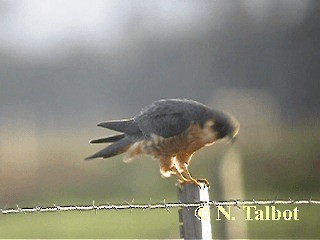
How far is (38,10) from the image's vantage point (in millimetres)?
1697

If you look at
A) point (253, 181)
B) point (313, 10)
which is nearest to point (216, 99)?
point (253, 181)

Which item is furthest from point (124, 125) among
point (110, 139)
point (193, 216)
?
point (193, 216)

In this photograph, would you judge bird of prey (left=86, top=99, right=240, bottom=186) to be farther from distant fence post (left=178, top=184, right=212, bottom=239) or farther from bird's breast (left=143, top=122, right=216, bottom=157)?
distant fence post (left=178, top=184, right=212, bottom=239)

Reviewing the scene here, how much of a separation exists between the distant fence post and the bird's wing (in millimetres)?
407

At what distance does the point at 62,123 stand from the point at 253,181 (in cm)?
64

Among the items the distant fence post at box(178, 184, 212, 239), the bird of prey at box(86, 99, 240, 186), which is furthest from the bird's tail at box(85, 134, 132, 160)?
the distant fence post at box(178, 184, 212, 239)

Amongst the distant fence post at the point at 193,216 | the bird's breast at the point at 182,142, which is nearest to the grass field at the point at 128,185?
the bird's breast at the point at 182,142

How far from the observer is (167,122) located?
1542 millimetres

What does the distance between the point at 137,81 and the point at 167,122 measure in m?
0.24

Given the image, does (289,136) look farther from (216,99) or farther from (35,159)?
(35,159)

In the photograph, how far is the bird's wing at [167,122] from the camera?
154 cm

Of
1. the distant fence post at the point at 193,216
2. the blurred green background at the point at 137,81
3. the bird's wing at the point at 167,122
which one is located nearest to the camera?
the distant fence post at the point at 193,216

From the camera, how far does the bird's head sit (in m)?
1.59

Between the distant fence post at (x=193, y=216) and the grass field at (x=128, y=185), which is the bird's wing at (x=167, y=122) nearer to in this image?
the grass field at (x=128, y=185)
